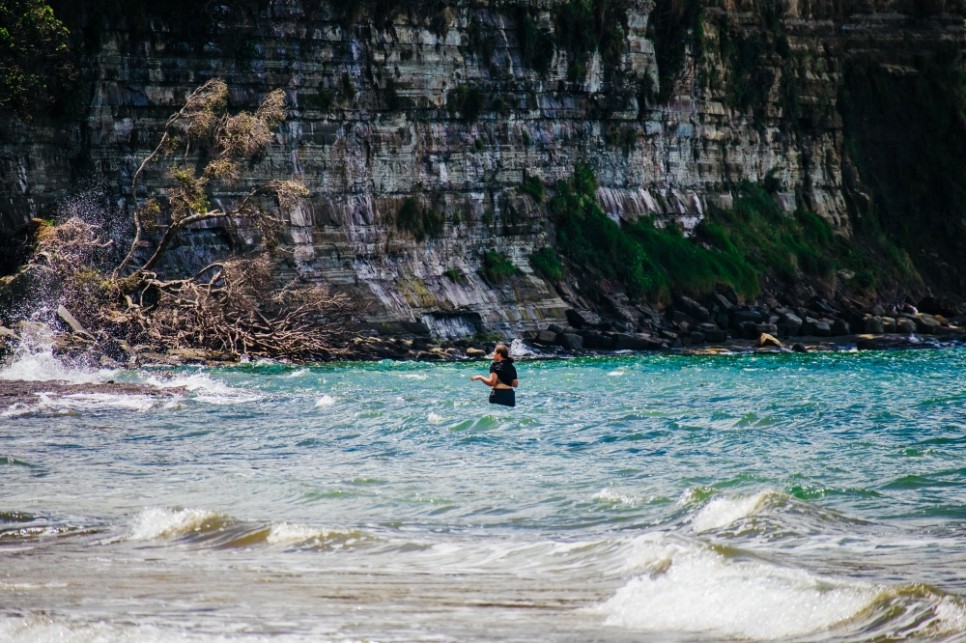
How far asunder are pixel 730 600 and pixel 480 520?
3874 millimetres

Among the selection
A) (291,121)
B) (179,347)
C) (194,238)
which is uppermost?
(291,121)

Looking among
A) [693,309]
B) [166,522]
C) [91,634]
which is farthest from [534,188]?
[91,634]

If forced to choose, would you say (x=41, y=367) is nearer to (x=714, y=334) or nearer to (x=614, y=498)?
(x=614, y=498)

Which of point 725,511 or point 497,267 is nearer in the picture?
point 725,511

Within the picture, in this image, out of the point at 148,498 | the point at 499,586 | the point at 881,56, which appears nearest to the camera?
the point at 499,586

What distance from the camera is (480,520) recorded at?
12492 millimetres

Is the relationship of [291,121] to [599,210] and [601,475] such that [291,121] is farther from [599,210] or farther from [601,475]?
[601,475]

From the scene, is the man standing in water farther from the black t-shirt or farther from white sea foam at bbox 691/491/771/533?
white sea foam at bbox 691/491/771/533

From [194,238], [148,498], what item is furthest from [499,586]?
[194,238]

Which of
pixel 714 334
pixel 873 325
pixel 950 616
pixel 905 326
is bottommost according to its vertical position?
pixel 905 326

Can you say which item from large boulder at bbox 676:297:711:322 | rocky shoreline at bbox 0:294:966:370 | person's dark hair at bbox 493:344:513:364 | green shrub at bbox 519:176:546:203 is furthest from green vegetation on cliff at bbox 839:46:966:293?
person's dark hair at bbox 493:344:513:364

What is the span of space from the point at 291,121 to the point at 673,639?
35.9m

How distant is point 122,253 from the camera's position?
3931cm

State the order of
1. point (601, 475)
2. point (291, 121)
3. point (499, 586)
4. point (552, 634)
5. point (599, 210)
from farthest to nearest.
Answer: point (599, 210) → point (291, 121) → point (601, 475) → point (499, 586) → point (552, 634)
